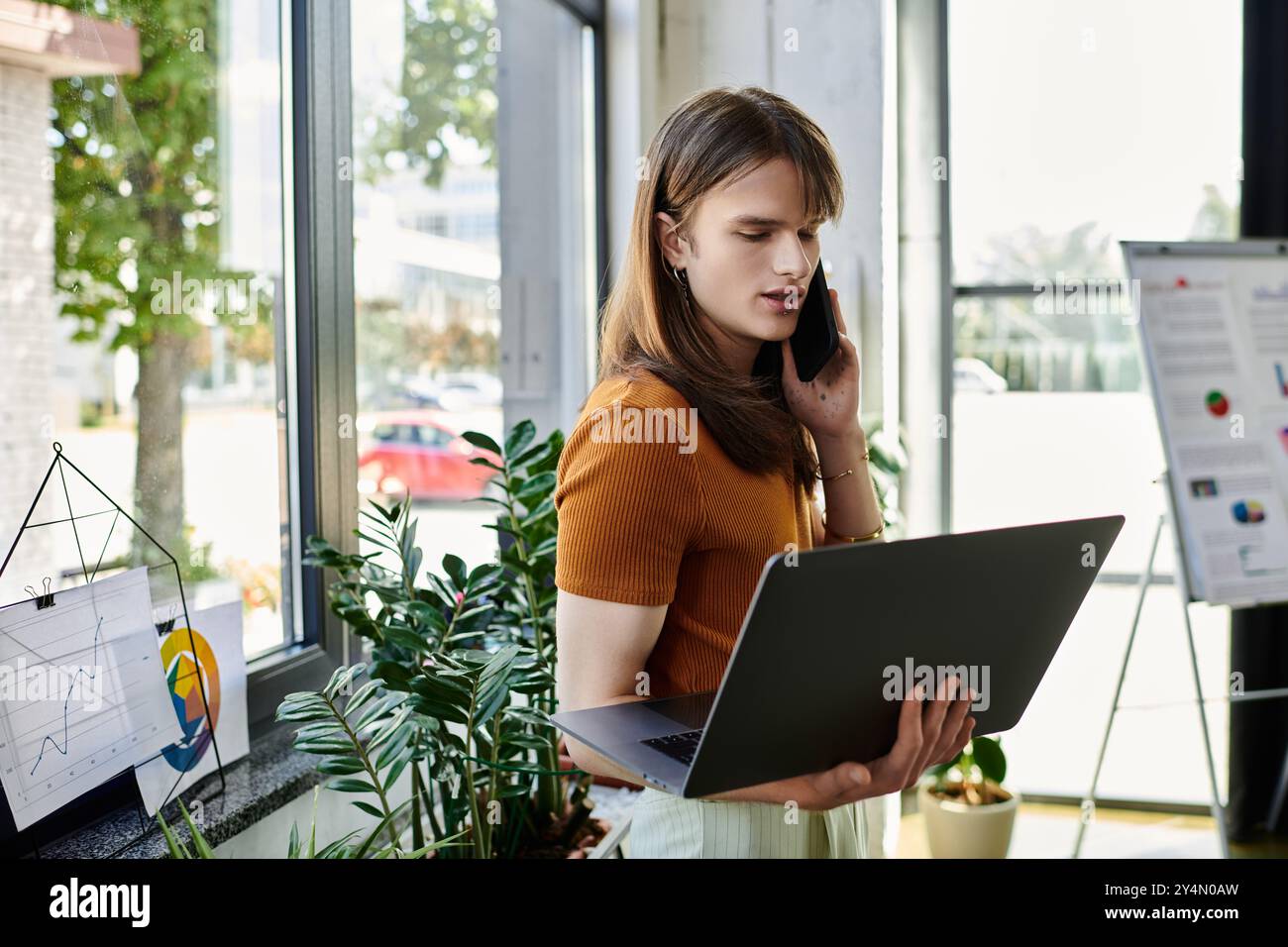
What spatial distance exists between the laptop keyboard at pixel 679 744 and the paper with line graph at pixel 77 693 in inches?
28.6

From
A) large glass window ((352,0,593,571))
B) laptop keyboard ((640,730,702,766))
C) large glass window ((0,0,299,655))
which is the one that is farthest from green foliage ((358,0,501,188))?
laptop keyboard ((640,730,702,766))

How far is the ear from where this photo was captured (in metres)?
1.21

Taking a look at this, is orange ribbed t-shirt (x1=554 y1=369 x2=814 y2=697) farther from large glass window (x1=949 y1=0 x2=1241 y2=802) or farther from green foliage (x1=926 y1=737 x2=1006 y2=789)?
large glass window (x1=949 y1=0 x2=1241 y2=802)

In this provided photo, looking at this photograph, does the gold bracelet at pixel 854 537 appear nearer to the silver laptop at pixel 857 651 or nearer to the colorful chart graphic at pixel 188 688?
the silver laptop at pixel 857 651

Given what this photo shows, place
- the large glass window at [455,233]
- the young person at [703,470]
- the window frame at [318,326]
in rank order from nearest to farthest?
the young person at [703,470] → the window frame at [318,326] → the large glass window at [455,233]

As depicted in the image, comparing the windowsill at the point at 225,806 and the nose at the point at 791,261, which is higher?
the nose at the point at 791,261

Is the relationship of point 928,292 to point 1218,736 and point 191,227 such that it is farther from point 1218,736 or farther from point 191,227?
point 191,227

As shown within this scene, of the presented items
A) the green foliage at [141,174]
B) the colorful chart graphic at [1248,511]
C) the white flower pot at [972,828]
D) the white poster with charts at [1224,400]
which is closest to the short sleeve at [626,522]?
the green foliage at [141,174]

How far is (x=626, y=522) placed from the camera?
103 cm

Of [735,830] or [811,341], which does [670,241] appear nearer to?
[811,341]

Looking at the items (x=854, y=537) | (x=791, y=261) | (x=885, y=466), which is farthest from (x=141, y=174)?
(x=885, y=466)

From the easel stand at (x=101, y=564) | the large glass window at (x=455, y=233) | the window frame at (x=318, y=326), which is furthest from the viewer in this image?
the large glass window at (x=455, y=233)

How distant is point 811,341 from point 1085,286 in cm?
253

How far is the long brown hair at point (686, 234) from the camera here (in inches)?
45.3
